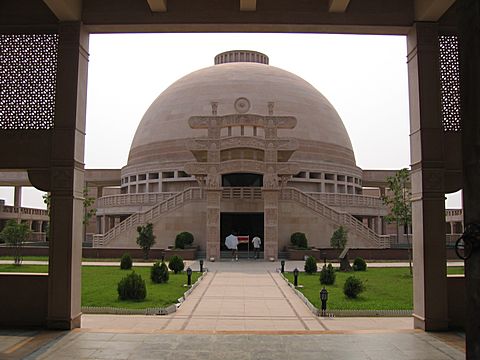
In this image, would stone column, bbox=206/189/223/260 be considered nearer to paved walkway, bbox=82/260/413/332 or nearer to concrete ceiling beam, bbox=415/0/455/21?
paved walkway, bbox=82/260/413/332

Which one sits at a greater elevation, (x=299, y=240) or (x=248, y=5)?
(x=248, y=5)

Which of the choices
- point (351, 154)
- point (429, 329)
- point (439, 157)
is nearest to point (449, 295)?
point (429, 329)

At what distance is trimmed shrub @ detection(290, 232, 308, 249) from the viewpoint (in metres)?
33.0

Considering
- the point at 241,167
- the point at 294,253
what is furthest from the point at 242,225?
the point at 294,253

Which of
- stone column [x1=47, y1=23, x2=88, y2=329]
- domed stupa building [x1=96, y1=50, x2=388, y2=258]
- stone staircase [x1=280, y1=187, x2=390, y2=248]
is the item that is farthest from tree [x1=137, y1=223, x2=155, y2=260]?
stone column [x1=47, y1=23, x2=88, y2=329]

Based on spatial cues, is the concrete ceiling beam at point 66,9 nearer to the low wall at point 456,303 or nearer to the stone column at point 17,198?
the low wall at point 456,303

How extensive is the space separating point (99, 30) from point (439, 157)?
23.9 feet

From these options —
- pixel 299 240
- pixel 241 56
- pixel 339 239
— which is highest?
pixel 241 56

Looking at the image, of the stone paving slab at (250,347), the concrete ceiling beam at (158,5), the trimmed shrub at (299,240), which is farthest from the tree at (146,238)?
the concrete ceiling beam at (158,5)

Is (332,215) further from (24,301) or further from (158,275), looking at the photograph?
(24,301)

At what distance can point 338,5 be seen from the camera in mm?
9562

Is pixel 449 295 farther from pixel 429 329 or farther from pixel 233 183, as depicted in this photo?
pixel 233 183

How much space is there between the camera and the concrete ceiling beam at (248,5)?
946cm

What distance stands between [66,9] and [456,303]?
931 cm
